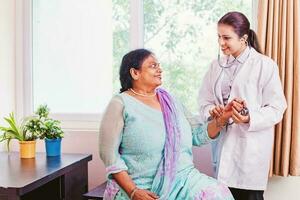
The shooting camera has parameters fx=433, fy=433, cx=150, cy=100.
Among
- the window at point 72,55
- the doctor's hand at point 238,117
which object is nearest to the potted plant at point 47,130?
the window at point 72,55

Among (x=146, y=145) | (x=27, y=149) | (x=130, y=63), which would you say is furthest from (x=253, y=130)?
(x=27, y=149)

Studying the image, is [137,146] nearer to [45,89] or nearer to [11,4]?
[45,89]

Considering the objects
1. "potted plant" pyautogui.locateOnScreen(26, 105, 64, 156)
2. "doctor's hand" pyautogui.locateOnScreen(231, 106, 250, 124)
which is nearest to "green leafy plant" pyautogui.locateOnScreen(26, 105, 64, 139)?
"potted plant" pyautogui.locateOnScreen(26, 105, 64, 156)

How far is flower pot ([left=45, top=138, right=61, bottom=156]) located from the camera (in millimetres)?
2561

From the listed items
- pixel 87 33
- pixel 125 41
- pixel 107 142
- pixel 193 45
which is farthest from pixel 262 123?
pixel 87 33

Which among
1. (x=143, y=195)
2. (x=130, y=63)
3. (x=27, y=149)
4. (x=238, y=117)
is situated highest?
(x=130, y=63)

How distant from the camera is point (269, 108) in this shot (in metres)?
2.13

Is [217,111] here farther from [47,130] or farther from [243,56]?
[47,130]

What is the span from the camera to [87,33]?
3.02m

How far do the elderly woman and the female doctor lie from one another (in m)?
0.13

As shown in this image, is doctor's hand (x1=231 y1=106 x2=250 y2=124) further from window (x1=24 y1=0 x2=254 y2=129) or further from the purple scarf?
window (x1=24 y1=0 x2=254 y2=129)

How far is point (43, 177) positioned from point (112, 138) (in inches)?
15.0

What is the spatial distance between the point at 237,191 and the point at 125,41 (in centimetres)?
129

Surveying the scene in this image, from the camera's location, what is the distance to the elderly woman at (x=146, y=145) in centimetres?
196
